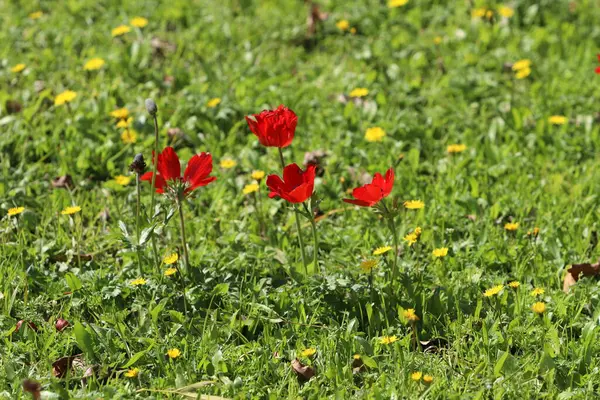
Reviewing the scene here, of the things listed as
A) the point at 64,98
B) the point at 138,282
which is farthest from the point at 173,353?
the point at 64,98

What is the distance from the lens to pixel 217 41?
4.70m

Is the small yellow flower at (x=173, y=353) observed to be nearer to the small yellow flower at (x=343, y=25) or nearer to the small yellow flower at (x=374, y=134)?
the small yellow flower at (x=374, y=134)

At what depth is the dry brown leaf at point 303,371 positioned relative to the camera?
2.45 m

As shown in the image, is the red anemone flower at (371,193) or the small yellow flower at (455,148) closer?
the red anemone flower at (371,193)

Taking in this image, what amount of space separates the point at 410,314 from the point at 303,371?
339 mm

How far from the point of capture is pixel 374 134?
12.2ft

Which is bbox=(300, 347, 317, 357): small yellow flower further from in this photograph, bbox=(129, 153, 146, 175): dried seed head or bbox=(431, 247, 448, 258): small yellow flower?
bbox=(129, 153, 146, 175): dried seed head

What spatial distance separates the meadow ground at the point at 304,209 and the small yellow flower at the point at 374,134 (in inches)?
0.7

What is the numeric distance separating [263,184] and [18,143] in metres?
1.08

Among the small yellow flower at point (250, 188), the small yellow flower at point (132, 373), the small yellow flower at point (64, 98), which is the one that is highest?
the small yellow flower at point (64, 98)

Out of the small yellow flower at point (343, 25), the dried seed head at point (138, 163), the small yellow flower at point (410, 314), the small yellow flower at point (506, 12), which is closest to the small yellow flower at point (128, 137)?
the dried seed head at point (138, 163)

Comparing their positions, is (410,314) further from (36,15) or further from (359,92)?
(36,15)

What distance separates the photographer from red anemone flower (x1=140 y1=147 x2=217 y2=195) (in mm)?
2658

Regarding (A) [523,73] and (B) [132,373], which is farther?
(A) [523,73]
